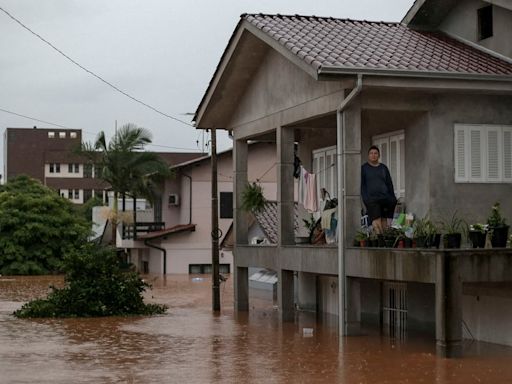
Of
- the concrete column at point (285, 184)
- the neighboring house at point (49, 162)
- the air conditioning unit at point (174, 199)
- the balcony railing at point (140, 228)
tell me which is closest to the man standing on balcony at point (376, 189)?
the concrete column at point (285, 184)

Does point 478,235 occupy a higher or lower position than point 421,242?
higher

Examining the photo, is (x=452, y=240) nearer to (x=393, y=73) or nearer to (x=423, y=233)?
(x=423, y=233)

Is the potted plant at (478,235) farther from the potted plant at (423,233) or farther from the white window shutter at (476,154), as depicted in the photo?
the white window shutter at (476,154)

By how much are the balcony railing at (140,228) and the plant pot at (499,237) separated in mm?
43640

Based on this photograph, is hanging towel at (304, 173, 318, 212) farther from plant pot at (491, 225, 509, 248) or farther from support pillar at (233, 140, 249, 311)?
plant pot at (491, 225, 509, 248)

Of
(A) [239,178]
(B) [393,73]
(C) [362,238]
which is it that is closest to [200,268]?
(A) [239,178]

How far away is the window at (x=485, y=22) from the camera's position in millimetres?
22828

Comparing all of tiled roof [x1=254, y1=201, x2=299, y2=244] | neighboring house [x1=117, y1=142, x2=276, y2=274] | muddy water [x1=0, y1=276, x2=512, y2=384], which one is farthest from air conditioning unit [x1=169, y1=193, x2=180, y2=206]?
muddy water [x1=0, y1=276, x2=512, y2=384]

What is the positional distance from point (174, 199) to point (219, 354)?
40.7 metres

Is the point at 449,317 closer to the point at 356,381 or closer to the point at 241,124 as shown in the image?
the point at 356,381

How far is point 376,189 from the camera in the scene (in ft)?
69.0

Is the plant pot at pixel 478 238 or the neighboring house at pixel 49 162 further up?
the neighboring house at pixel 49 162

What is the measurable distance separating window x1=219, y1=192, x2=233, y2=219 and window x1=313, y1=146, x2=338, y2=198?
27.5 metres

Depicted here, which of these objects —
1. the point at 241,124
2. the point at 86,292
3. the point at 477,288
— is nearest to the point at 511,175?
the point at 477,288
